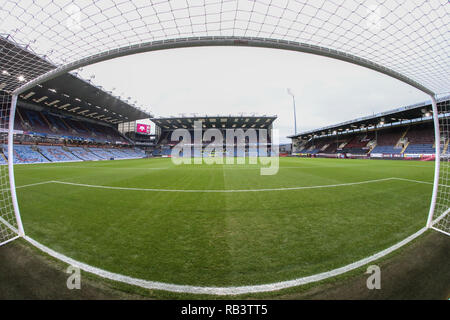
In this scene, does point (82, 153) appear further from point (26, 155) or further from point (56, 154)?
point (26, 155)

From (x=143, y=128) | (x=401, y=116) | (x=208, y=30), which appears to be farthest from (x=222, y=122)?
(x=208, y=30)

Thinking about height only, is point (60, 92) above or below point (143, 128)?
below

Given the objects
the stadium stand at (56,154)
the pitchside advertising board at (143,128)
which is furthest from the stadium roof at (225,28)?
the pitchside advertising board at (143,128)

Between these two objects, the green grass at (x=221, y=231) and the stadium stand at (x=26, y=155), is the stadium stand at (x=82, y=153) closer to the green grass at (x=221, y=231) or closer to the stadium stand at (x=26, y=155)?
the stadium stand at (x=26, y=155)

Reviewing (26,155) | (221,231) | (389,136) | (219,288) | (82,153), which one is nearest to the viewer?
(219,288)

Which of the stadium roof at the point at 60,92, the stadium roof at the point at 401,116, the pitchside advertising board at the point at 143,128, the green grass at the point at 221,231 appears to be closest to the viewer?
the green grass at the point at 221,231

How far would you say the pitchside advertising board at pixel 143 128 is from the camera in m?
55.4

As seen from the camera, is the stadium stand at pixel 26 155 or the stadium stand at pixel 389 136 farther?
the stadium stand at pixel 389 136

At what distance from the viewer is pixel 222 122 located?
155 feet

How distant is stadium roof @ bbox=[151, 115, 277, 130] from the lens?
44.5 m

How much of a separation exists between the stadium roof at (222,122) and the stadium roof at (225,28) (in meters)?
41.7

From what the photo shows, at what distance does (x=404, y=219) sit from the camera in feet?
10.0

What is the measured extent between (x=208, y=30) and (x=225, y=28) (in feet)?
0.97
